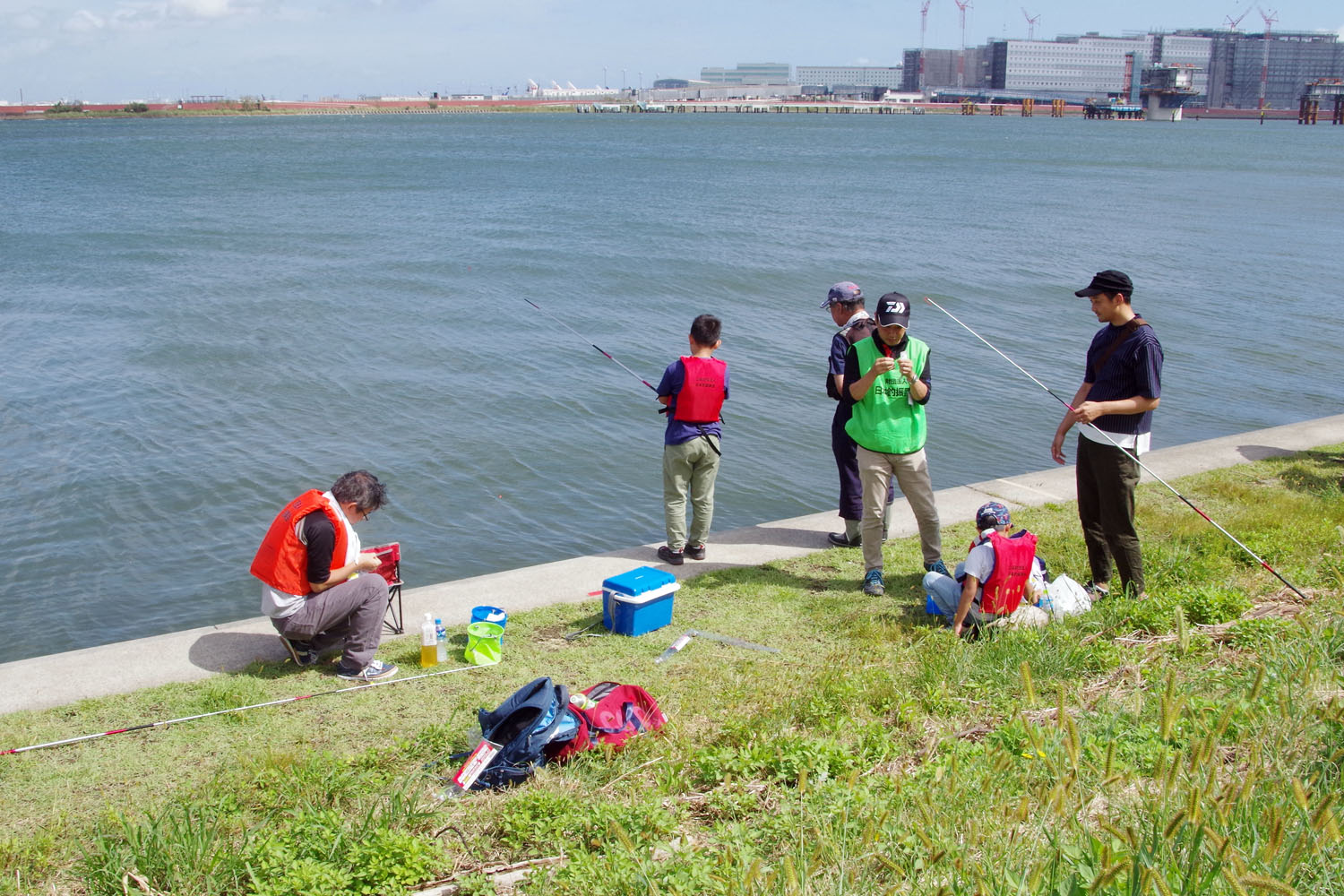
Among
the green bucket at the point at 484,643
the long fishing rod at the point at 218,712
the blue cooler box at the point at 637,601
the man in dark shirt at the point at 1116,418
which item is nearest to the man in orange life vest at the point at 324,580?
the long fishing rod at the point at 218,712

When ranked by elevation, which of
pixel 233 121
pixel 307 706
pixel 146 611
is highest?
pixel 233 121

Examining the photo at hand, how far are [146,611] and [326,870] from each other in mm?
5809

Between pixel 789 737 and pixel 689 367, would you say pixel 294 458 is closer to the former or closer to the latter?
pixel 689 367

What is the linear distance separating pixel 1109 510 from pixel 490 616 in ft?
11.5

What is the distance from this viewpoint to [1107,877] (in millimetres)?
2285

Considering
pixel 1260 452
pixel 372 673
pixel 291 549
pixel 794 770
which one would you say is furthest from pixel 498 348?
pixel 794 770

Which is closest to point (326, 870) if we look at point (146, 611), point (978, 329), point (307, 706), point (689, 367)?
point (307, 706)

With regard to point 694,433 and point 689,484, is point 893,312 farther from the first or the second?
point 689,484

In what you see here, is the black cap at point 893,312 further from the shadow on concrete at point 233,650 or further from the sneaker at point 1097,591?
the shadow on concrete at point 233,650

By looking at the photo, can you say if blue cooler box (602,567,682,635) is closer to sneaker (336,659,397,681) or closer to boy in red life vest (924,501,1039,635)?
sneaker (336,659,397,681)

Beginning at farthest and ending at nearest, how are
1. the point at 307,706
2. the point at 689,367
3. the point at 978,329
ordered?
the point at 978,329 → the point at 689,367 → the point at 307,706

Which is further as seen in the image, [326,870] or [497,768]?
[497,768]

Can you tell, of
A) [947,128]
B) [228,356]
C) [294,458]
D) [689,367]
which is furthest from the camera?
[947,128]

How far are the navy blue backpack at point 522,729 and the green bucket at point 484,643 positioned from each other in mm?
1075
